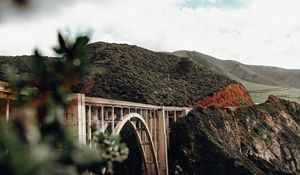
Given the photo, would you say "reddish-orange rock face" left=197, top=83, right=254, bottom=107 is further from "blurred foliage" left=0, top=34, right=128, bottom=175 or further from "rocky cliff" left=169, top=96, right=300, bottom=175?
"blurred foliage" left=0, top=34, right=128, bottom=175

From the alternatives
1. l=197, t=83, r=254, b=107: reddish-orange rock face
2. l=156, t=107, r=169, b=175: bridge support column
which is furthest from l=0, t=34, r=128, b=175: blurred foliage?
l=197, t=83, r=254, b=107: reddish-orange rock face

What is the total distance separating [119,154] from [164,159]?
39.3 metres

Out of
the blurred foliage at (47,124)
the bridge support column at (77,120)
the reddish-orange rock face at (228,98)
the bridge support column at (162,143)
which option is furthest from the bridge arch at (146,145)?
the blurred foliage at (47,124)

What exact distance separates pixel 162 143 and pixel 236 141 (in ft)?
35.1

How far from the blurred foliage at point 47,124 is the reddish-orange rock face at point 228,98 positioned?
6604cm

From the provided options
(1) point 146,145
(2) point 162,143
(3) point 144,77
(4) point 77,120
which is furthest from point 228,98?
(4) point 77,120

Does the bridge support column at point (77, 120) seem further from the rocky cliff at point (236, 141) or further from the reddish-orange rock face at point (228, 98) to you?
the reddish-orange rock face at point (228, 98)

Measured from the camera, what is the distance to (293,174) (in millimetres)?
47469

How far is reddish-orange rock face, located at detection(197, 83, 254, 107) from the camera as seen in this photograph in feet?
235

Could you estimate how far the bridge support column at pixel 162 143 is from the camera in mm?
43281

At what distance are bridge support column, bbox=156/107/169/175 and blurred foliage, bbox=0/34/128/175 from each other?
3932cm

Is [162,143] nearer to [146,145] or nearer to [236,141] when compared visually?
[146,145]

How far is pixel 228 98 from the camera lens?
246 ft

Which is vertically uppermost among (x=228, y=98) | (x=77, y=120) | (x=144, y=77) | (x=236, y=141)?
(x=144, y=77)
